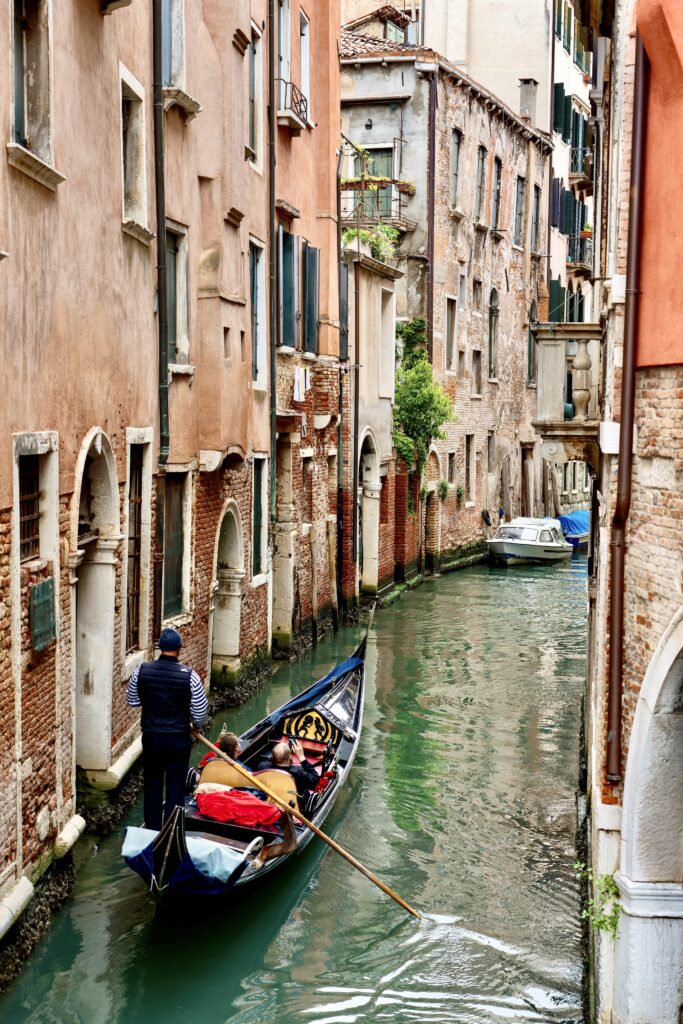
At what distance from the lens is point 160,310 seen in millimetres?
10156

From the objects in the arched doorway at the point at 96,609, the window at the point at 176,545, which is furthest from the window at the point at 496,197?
the arched doorway at the point at 96,609

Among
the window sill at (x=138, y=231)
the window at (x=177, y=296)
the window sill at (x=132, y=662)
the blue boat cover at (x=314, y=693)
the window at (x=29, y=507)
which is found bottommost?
the blue boat cover at (x=314, y=693)

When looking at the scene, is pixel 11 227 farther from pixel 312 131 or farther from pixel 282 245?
pixel 312 131

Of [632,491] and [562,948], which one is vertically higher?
[632,491]

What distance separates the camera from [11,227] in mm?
6652

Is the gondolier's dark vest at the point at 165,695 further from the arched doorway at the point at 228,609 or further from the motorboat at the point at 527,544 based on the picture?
the motorboat at the point at 527,544

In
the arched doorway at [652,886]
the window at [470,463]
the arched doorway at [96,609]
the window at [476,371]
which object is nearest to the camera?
the arched doorway at [652,886]

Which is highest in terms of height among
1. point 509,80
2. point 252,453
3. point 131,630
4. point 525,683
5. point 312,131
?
point 509,80

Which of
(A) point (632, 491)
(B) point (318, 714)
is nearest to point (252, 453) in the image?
(B) point (318, 714)

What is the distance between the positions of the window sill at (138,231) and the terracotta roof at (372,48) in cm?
1424

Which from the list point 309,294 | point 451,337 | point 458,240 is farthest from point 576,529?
point 309,294

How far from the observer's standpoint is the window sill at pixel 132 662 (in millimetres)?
9469

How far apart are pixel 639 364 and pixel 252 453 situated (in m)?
8.22

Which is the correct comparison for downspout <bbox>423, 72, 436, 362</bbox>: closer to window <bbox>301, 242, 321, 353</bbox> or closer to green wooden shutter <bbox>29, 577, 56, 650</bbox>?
window <bbox>301, 242, 321, 353</bbox>
